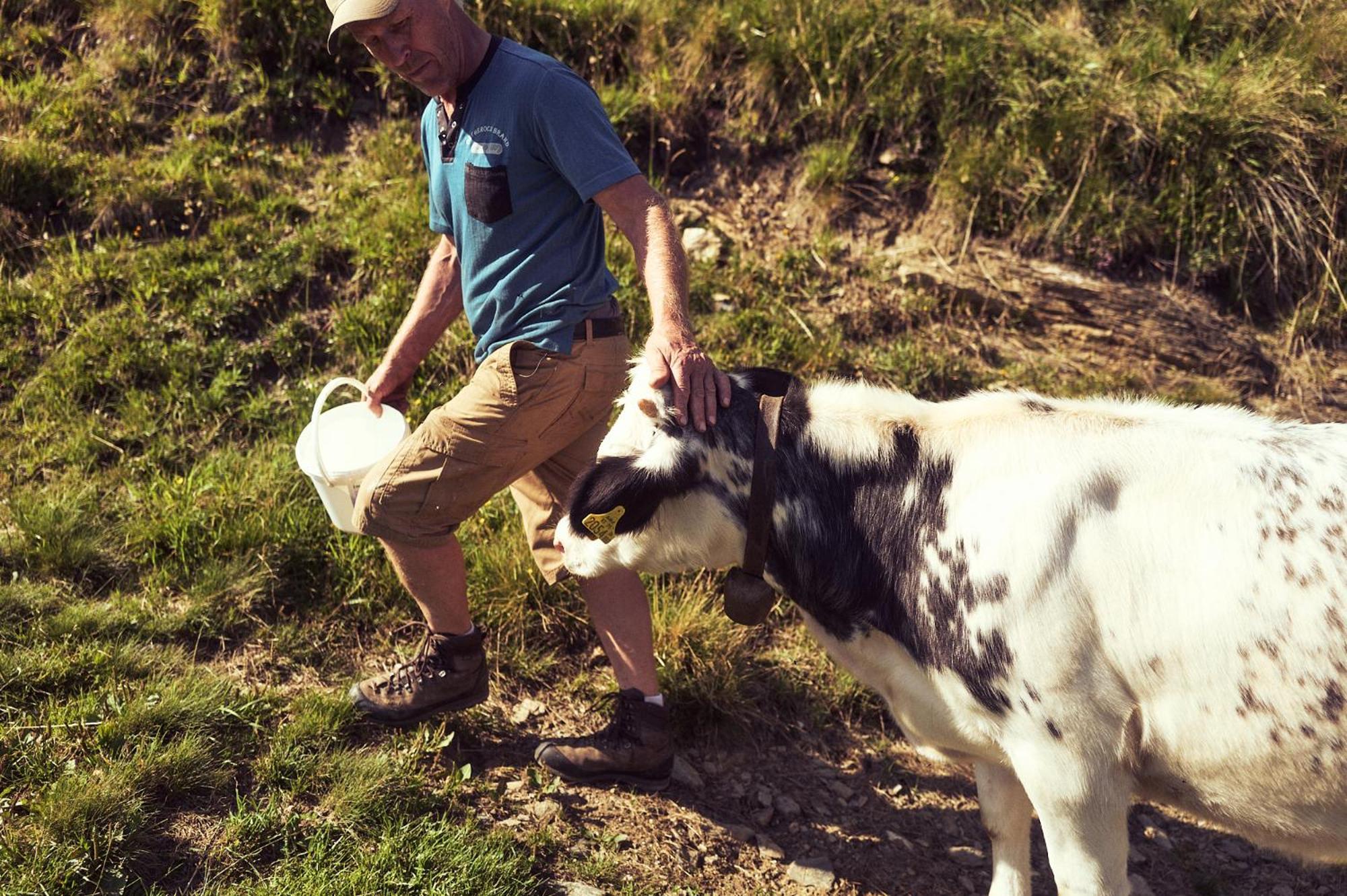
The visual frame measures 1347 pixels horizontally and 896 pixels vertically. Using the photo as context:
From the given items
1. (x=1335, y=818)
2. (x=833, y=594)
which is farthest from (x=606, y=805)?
(x=1335, y=818)

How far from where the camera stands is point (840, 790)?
417 cm

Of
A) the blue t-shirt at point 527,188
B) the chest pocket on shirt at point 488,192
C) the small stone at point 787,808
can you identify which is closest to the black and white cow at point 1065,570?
the blue t-shirt at point 527,188

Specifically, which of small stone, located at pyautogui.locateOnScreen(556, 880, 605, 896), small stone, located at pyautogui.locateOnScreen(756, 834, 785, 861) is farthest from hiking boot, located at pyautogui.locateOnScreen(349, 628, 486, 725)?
small stone, located at pyautogui.locateOnScreen(756, 834, 785, 861)

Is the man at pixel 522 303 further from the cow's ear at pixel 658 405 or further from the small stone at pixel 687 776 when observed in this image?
the small stone at pixel 687 776

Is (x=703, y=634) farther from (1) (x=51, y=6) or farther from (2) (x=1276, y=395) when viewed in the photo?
(1) (x=51, y=6)

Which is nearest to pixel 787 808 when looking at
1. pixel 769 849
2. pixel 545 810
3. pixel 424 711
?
pixel 769 849

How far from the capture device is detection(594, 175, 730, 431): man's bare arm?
2922 millimetres

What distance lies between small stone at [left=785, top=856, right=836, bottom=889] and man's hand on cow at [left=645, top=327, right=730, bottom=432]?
1630mm

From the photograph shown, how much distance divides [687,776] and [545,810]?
1.82 feet

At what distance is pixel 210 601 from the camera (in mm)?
4348

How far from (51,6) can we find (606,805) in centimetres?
616

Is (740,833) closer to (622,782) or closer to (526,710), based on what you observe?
(622,782)

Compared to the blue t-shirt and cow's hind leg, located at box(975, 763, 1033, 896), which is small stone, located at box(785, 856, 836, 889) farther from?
the blue t-shirt

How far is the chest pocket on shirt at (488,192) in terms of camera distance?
10.8 ft
